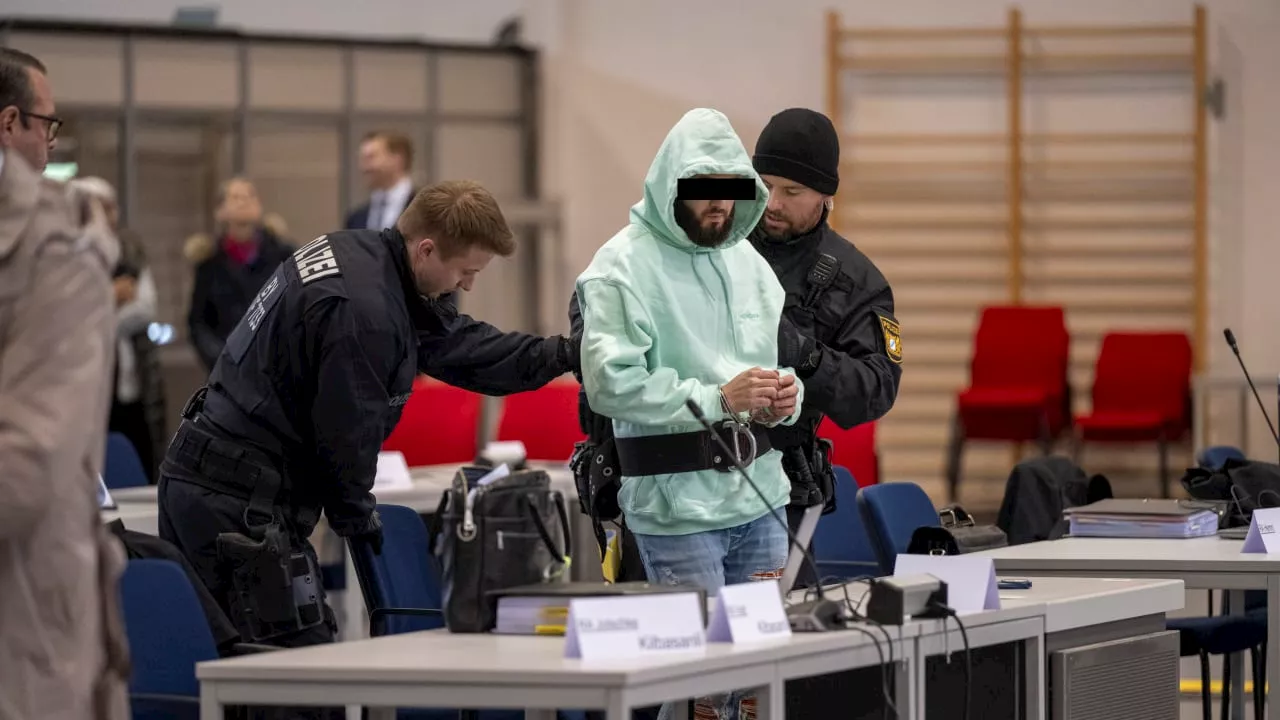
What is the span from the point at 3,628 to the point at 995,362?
7454 millimetres

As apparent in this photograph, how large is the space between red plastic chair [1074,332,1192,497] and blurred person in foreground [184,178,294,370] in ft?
13.2

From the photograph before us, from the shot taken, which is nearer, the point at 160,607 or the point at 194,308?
the point at 160,607

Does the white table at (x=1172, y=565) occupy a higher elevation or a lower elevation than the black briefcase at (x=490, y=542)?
lower

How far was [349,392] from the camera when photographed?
119 inches

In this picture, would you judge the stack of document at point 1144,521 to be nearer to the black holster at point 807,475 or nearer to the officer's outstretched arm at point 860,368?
the officer's outstretched arm at point 860,368

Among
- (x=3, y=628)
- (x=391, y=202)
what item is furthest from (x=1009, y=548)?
(x=391, y=202)

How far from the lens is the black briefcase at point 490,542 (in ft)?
8.42

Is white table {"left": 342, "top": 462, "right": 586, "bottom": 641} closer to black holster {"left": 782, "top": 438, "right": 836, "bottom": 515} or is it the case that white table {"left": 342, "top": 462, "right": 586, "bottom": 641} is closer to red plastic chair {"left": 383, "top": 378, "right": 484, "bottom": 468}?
red plastic chair {"left": 383, "top": 378, "right": 484, "bottom": 468}

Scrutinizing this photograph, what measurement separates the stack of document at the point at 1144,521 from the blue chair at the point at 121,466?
273cm

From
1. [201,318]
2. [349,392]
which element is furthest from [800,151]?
[201,318]

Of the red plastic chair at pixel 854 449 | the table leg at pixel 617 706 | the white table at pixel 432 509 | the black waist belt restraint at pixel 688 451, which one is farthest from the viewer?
the red plastic chair at pixel 854 449

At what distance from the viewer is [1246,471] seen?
4.54m

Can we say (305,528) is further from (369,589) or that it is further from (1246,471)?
(1246,471)

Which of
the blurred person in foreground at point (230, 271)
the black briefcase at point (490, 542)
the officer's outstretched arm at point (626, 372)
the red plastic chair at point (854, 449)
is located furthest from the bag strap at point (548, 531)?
the blurred person in foreground at point (230, 271)
